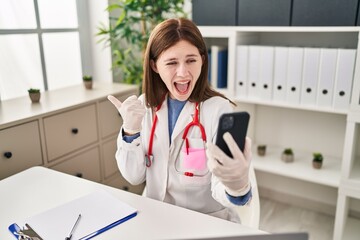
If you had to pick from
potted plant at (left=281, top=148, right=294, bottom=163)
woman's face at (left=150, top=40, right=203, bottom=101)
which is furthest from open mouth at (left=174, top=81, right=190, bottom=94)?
potted plant at (left=281, top=148, right=294, bottom=163)

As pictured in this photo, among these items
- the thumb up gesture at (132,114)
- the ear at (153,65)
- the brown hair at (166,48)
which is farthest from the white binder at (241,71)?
the thumb up gesture at (132,114)

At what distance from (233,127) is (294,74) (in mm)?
1286

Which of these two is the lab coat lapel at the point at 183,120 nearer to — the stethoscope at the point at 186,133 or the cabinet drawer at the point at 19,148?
the stethoscope at the point at 186,133

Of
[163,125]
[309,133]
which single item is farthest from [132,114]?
[309,133]

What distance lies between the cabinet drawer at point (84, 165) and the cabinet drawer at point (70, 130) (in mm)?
58

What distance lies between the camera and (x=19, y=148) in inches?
63.9

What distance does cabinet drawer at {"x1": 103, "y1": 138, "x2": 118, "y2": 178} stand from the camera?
2.16 meters

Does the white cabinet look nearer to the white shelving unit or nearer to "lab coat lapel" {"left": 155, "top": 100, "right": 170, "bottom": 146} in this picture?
"lab coat lapel" {"left": 155, "top": 100, "right": 170, "bottom": 146}

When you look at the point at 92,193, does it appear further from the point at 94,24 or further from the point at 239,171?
the point at 94,24

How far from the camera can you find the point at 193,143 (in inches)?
51.9

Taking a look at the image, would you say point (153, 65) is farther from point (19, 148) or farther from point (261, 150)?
point (261, 150)

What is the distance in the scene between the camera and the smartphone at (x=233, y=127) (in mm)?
841

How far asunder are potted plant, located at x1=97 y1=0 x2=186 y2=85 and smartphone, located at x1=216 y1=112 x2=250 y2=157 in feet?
5.02

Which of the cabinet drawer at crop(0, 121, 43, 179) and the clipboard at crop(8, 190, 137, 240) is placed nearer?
the clipboard at crop(8, 190, 137, 240)
